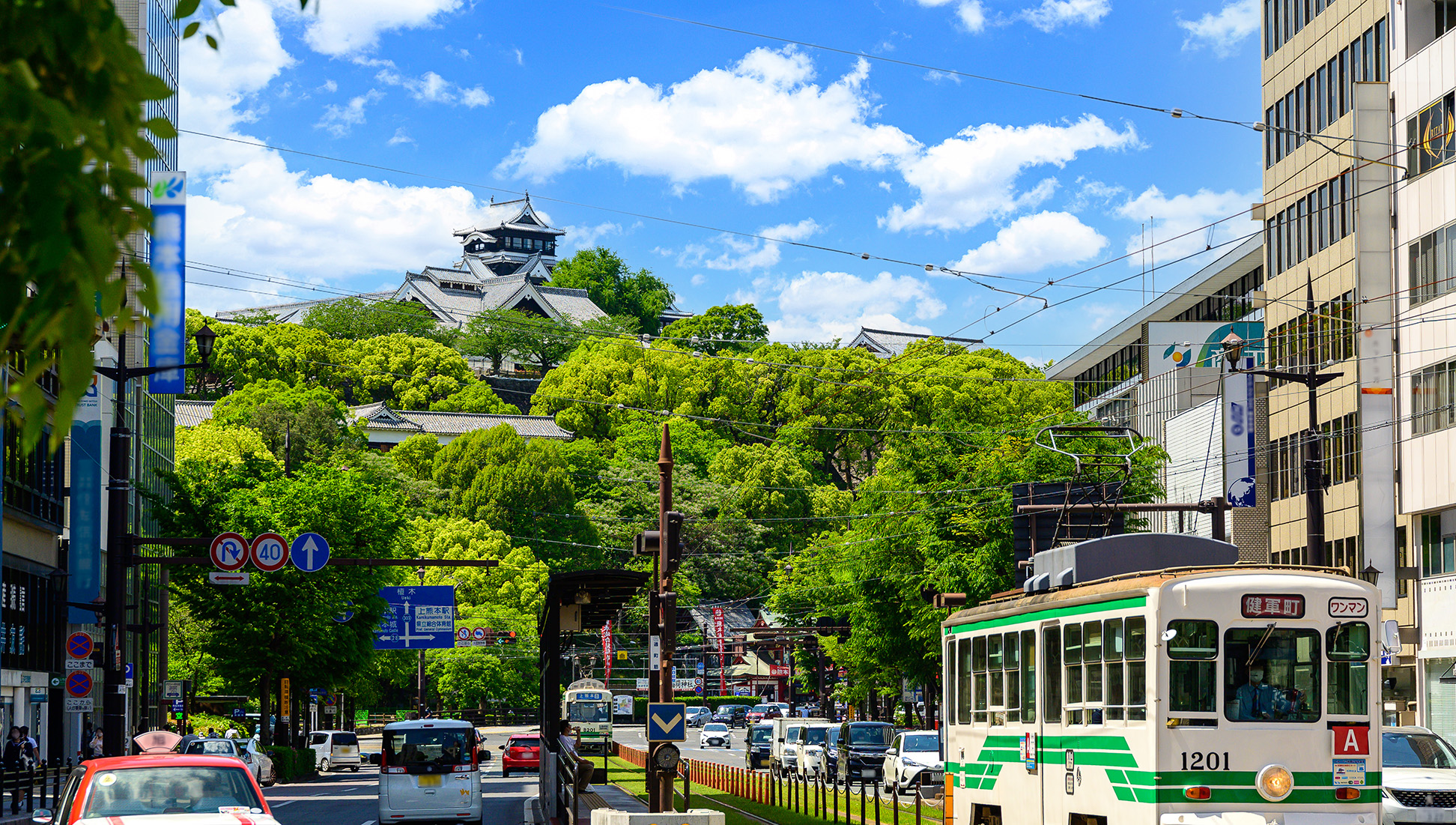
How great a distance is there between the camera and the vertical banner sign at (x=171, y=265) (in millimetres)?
38438

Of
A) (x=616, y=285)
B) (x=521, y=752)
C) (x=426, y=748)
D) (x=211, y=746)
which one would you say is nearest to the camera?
(x=426, y=748)

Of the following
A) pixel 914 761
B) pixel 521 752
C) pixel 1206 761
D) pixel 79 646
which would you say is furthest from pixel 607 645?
pixel 1206 761

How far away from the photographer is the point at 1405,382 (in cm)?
4141

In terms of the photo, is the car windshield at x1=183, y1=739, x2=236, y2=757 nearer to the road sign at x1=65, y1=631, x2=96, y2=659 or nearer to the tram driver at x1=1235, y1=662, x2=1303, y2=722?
the road sign at x1=65, y1=631, x2=96, y2=659

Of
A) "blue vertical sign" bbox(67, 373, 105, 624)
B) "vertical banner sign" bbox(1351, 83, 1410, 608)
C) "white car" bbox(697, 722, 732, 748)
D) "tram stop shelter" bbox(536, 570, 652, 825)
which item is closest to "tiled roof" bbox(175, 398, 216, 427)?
"white car" bbox(697, 722, 732, 748)

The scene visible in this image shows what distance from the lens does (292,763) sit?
4872 centimetres

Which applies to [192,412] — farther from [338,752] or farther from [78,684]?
[78,684]

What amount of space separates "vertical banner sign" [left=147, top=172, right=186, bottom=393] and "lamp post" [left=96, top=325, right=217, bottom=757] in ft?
34.1

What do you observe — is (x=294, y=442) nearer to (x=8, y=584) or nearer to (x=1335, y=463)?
(x=8, y=584)

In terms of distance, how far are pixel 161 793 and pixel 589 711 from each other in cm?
6560

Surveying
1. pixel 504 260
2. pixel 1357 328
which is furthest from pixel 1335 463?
pixel 504 260

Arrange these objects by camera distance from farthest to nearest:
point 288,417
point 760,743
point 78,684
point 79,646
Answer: point 288,417 → point 760,743 → point 78,684 → point 79,646

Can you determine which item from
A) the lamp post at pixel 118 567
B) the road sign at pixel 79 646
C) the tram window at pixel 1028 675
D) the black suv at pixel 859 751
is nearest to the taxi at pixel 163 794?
the tram window at pixel 1028 675

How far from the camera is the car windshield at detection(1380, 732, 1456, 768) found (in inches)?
851
